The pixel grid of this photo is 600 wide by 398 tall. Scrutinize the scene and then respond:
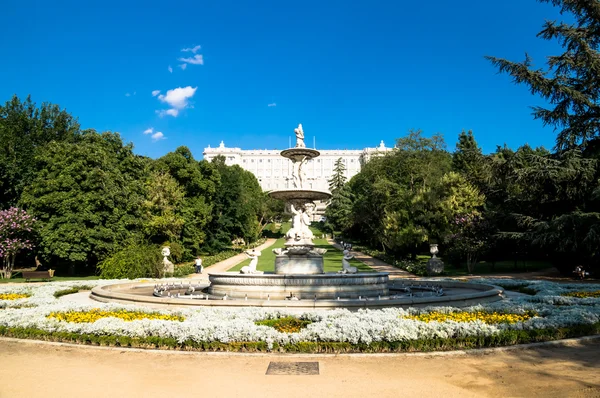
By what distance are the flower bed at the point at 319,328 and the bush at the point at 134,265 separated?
12.4m

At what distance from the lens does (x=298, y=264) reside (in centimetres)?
1571

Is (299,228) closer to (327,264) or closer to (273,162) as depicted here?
(327,264)

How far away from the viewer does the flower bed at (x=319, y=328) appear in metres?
7.77

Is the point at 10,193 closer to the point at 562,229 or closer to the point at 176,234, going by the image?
the point at 176,234

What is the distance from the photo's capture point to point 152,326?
8398mm

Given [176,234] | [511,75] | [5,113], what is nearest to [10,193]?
[5,113]

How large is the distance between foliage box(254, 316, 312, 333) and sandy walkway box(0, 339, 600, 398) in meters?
1.08

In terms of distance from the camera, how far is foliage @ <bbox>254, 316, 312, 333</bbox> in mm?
8477

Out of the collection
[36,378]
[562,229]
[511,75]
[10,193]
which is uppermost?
[511,75]

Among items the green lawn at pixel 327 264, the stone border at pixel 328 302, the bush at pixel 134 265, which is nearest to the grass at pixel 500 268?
the green lawn at pixel 327 264

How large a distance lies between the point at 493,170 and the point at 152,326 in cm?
1941

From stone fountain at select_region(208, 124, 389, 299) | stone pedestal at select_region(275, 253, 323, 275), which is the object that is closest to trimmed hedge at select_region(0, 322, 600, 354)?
stone fountain at select_region(208, 124, 389, 299)

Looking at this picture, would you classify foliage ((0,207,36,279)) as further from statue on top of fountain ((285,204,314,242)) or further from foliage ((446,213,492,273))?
foliage ((446,213,492,273))

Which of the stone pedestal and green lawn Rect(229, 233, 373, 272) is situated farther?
green lawn Rect(229, 233, 373, 272)
